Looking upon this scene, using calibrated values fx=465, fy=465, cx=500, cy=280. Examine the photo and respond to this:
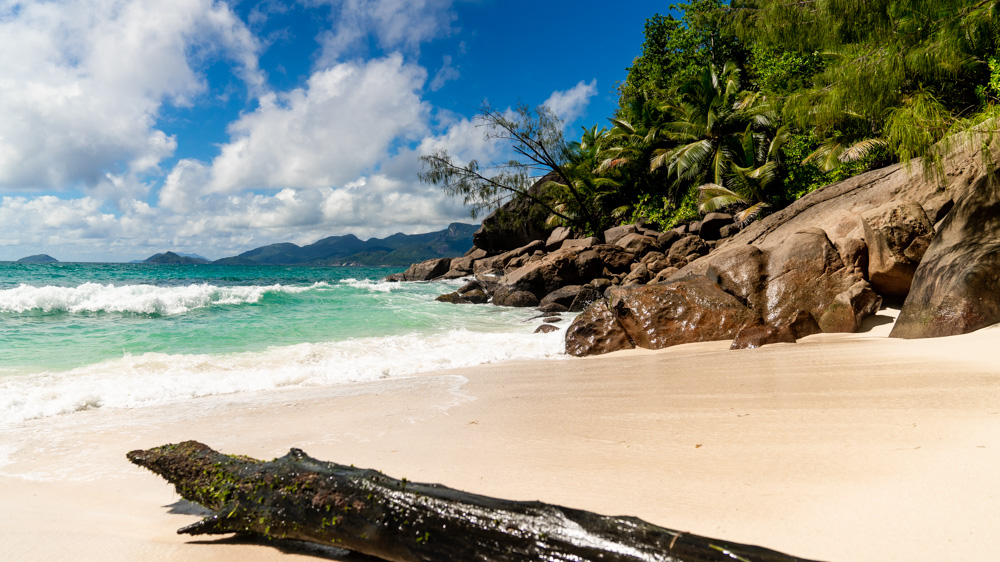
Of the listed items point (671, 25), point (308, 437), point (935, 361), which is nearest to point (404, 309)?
point (308, 437)

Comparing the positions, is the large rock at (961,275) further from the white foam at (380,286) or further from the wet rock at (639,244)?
the white foam at (380,286)

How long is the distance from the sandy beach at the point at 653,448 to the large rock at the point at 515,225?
25.2 meters

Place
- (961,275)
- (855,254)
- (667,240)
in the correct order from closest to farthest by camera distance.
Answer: (961,275) < (855,254) < (667,240)

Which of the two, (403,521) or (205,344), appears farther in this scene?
(205,344)

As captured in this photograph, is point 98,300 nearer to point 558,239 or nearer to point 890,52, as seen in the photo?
point 890,52

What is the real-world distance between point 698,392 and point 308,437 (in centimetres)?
336

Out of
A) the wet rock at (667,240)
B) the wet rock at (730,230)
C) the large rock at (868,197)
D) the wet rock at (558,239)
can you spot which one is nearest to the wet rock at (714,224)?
the wet rock at (730,230)

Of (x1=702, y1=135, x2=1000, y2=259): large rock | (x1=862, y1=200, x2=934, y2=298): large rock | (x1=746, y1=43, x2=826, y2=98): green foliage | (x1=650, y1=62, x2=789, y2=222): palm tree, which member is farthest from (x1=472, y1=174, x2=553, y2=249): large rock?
(x1=862, y1=200, x2=934, y2=298): large rock

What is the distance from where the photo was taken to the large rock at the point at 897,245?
6930mm

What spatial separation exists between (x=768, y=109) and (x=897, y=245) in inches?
276

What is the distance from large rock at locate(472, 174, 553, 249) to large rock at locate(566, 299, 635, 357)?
2183 centimetres

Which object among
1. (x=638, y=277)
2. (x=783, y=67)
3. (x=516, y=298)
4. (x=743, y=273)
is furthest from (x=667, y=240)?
(x=743, y=273)

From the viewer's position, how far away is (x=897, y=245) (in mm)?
7035

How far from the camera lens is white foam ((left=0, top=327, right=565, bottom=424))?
511 centimetres
